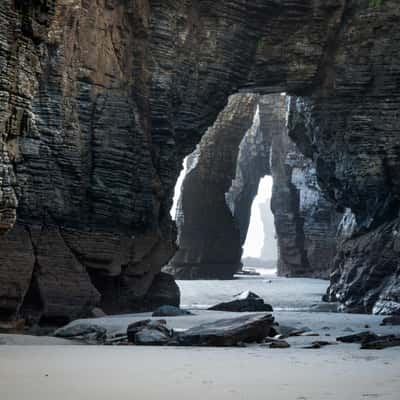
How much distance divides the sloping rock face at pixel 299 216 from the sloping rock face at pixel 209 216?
4.93 m

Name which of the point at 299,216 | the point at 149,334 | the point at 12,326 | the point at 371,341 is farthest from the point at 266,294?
the point at 299,216

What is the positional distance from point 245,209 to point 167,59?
4214 cm

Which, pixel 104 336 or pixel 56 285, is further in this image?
pixel 56 285

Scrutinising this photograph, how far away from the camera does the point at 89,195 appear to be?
2311 centimetres

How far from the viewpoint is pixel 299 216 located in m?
56.9

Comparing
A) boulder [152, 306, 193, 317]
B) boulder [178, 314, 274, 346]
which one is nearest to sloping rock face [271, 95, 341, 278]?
→ boulder [152, 306, 193, 317]

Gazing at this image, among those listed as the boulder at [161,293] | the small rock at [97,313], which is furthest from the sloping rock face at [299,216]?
the small rock at [97,313]

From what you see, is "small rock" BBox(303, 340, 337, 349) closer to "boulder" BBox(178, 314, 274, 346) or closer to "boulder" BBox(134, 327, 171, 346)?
"boulder" BBox(178, 314, 274, 346)

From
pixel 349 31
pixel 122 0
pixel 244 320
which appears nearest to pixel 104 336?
pixel 244 320

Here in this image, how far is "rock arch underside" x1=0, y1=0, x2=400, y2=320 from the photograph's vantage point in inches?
845

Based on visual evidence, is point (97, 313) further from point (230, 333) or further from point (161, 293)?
point (230, 333)

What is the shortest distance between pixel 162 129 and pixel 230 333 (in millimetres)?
13343

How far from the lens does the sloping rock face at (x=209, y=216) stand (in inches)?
2014

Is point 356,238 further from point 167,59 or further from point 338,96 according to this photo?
point 167,59
